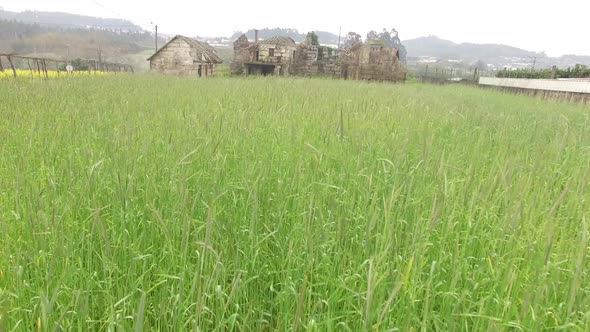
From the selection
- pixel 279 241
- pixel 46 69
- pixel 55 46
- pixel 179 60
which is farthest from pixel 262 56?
pixel 55 46

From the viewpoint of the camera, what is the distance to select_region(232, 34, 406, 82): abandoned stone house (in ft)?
91.8

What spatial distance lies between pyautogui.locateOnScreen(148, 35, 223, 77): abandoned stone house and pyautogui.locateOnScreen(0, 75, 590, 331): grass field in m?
28.1

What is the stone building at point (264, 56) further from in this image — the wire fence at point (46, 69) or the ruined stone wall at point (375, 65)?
the wire fence at point (46, 69)

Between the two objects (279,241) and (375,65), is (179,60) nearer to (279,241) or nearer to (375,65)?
(375,65)

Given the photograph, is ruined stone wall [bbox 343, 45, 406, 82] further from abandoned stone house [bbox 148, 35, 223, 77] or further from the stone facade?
abandoned stone house [bbox 148, 35, 223, 77]

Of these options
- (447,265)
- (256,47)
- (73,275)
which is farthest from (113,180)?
(256,47)

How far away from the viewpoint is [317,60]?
2914 centimetres

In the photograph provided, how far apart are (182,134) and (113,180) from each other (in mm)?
1392

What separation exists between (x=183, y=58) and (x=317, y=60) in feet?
37.5

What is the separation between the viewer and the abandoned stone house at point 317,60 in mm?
27984

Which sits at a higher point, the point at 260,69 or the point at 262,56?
the point at 262,56

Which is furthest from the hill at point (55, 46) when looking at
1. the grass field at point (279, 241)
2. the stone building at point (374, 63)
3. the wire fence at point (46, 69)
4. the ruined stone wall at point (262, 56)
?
the grass field at point (279, 241)

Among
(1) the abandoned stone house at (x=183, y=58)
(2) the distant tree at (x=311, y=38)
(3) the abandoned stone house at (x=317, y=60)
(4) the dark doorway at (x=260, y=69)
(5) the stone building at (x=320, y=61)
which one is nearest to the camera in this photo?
(3) the abandoned stone house at (x=317, y=60)

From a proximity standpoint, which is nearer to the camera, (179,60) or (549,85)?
(549,85)
